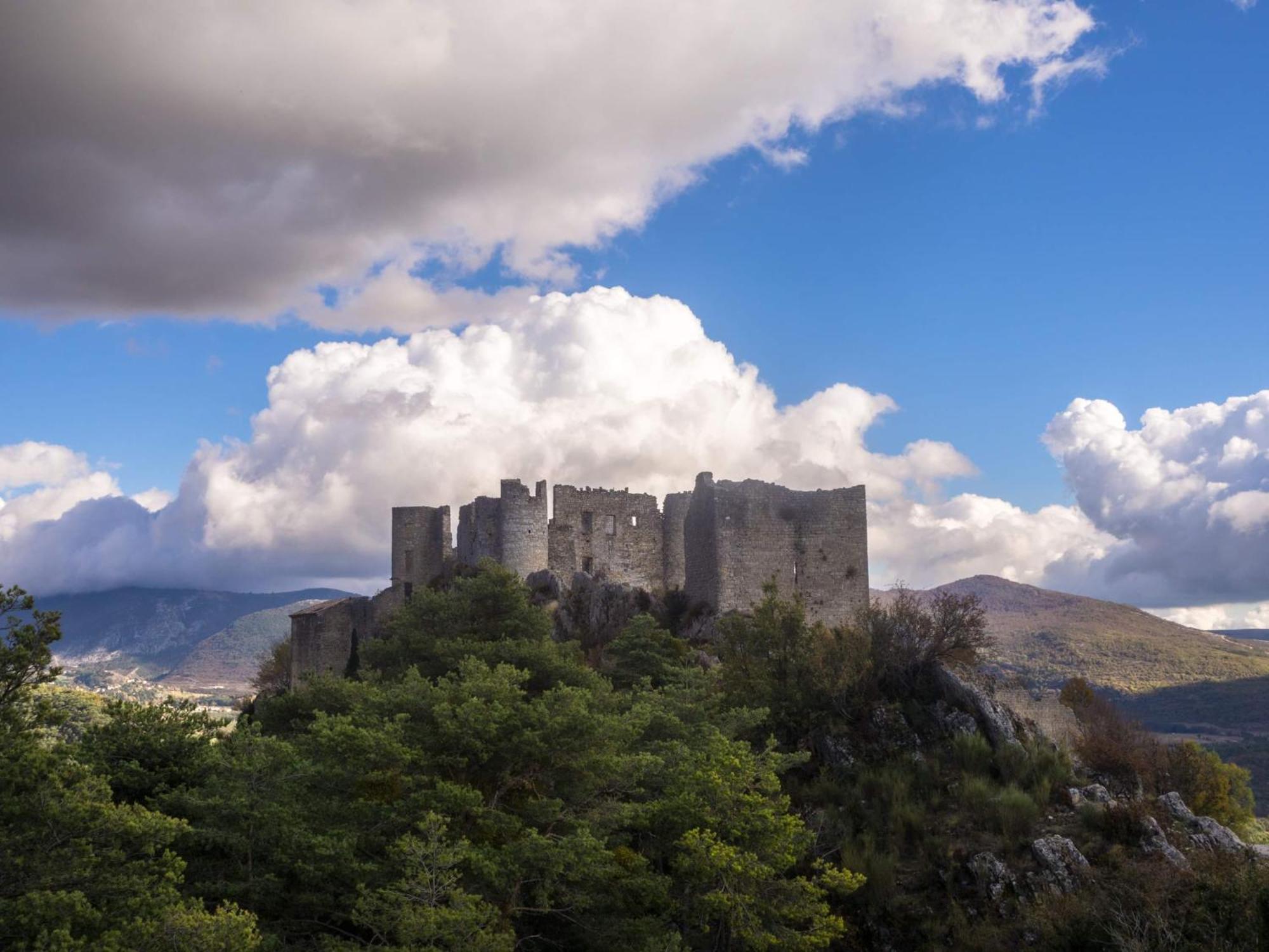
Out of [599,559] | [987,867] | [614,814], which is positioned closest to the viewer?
[614,814]

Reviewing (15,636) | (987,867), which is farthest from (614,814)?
(15,636)

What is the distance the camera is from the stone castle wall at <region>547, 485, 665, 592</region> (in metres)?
48.4

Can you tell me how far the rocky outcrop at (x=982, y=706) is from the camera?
29484mm

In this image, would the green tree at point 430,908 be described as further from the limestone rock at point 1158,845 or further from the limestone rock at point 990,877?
the limestone rock at point 1158,845

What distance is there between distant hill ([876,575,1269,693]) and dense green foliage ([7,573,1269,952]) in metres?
56.5

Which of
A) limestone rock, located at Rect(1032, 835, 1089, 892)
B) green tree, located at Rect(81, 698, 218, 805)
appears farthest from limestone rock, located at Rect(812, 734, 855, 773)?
green tree, located at Rect(81, 698, 218, 805)

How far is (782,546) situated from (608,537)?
9.15 meters

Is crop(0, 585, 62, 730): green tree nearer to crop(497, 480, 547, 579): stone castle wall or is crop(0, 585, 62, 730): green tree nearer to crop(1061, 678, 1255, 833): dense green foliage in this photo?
crop(1061, 678, 1255, 833): dense green foliage

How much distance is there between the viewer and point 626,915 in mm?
20875

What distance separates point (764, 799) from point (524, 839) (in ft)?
16.9

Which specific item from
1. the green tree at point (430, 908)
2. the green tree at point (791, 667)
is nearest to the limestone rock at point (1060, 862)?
the green tree at point (791, 667)

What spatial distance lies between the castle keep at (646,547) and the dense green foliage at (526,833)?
14.7 m

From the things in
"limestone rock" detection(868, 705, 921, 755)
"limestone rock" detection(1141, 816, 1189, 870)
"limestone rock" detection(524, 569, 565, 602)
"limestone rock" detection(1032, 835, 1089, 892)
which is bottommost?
"limestone rock" detection(1032, 835, 1089, 892)

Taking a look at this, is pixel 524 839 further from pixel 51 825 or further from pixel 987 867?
pixel 987 867
